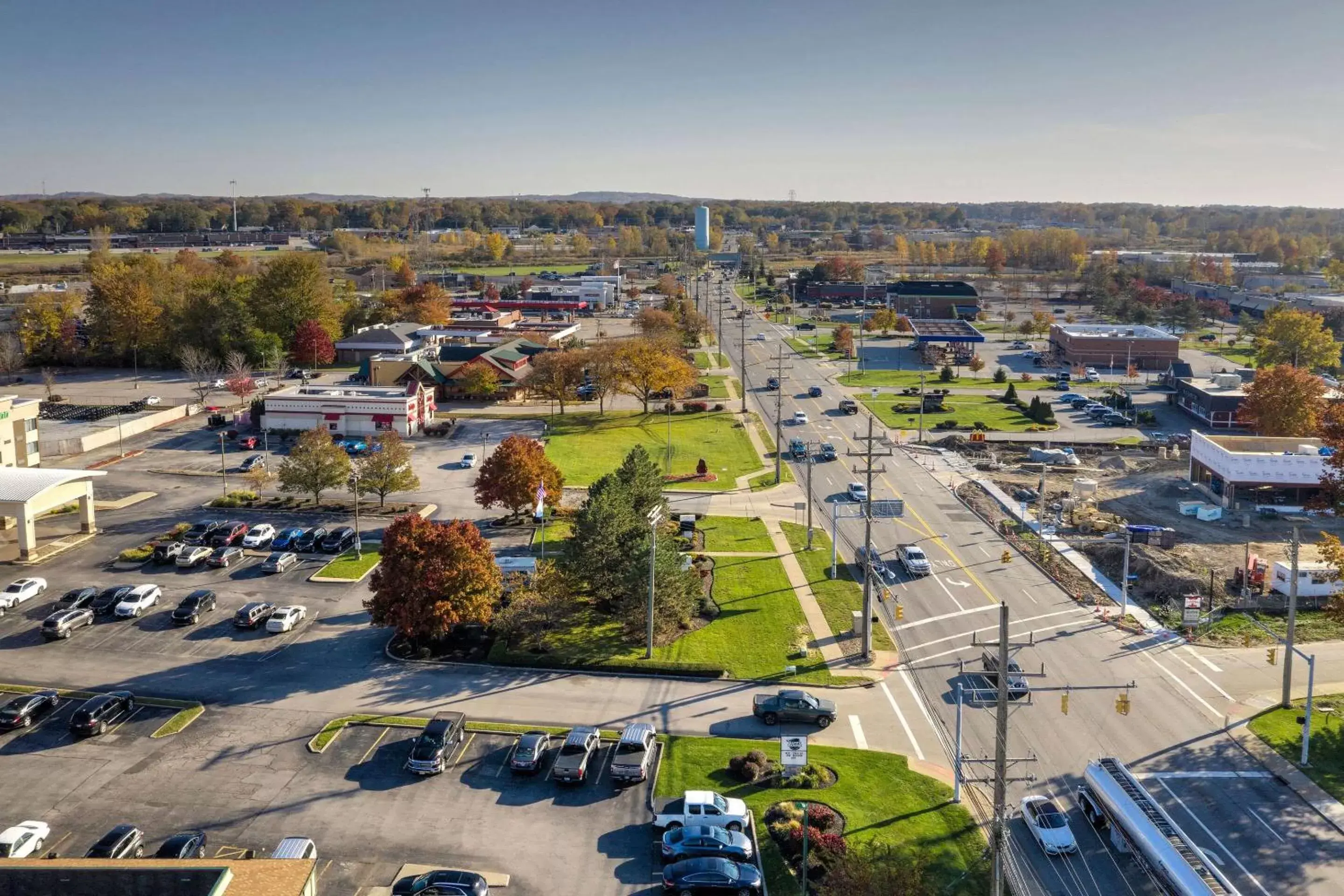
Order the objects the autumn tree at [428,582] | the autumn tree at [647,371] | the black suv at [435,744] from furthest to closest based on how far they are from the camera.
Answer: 1. the autumn tree at [647,371]
2. the autumn tree at [428,582]
3. the black suv at [435,744]

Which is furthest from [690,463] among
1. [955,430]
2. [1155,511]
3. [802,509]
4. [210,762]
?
[210,762]

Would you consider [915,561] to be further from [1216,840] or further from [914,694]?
[1216,840]

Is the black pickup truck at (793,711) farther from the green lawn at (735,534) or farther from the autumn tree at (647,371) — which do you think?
the autumn tree at (647,371)

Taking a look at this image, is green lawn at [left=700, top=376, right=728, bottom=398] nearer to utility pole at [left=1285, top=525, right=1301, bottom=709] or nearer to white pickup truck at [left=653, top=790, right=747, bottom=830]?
utility pole at [left=1285, top=525, right=1301, bottom=709]

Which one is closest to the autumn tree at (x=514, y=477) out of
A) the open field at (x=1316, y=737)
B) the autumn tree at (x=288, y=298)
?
the open field at (x=1316, y=737)

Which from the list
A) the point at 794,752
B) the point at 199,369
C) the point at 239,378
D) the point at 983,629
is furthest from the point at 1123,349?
the point at 199,369
